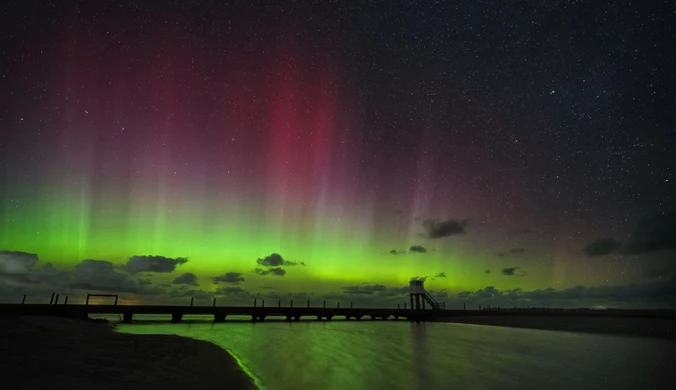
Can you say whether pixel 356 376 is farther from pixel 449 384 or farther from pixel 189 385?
pixel 189 385

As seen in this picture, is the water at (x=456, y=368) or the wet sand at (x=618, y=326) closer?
the water at (x=456, y=368)

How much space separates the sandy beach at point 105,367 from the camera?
432 inches

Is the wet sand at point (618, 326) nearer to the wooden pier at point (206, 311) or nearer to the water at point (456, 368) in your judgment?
the water at point (456, 368)

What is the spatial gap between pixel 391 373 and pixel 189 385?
9.10 metres

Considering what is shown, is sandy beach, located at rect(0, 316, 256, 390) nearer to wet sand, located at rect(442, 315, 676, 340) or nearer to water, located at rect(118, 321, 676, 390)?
water, located at rect(118, 321, 676, 390)

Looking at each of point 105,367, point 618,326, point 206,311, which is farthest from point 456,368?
point 206,311

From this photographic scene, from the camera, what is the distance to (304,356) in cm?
2269

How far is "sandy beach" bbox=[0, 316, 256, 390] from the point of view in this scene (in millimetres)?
10977

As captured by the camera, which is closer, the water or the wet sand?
the water

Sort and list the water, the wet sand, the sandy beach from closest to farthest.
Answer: the sandy beach, the water, the wet sand

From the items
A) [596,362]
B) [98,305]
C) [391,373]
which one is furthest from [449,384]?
[98,305]

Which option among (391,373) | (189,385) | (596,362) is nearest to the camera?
(189,385)

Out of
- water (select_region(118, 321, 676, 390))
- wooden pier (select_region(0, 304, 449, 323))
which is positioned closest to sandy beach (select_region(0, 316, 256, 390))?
water (select_region(118, 321, 676, 390))

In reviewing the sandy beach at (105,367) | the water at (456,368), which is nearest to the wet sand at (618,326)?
the water at (456,368)
